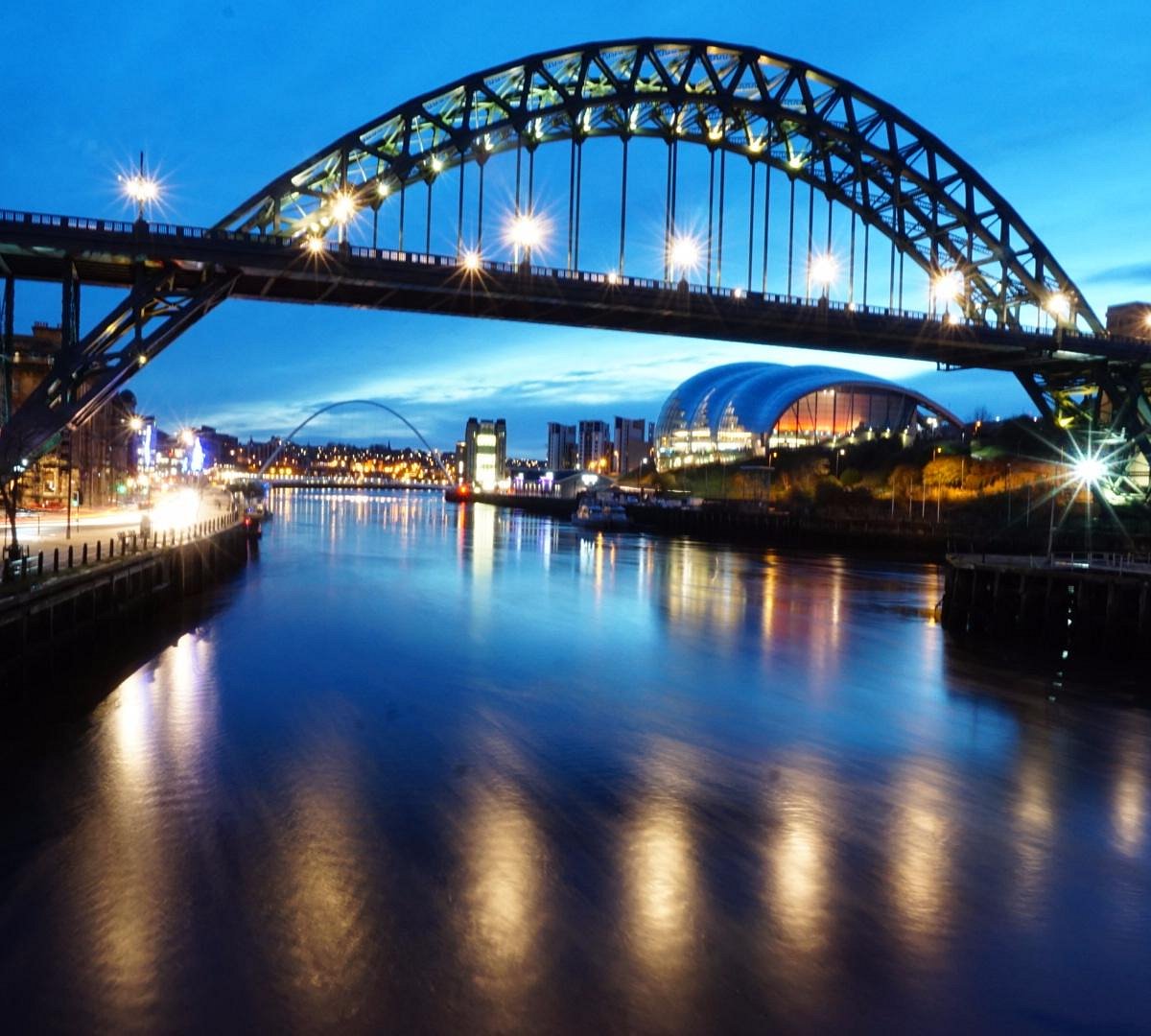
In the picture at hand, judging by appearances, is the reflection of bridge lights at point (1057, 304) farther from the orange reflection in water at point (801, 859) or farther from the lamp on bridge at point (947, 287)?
the orange reflection in water at point (801, 859)

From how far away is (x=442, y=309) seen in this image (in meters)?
54.2

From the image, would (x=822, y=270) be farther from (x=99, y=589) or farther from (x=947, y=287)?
(x=99, y=589)

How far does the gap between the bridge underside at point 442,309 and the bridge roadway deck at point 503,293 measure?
7 centimetres

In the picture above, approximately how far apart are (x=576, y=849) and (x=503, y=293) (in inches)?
1627

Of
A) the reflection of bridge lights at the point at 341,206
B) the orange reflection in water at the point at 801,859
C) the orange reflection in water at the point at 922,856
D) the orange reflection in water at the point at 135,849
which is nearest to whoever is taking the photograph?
the orange reflection in water at the point at 135,849

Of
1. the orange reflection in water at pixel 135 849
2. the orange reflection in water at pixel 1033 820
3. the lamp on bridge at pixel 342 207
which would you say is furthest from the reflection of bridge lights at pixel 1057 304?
the orange reflection in water at pixel 135 849

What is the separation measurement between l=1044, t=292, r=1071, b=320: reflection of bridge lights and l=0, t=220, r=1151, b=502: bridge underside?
1.25m

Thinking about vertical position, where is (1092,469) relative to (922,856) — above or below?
above

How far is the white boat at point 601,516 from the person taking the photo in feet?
370

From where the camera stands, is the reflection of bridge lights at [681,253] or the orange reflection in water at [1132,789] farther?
the reflection of bridge lights at [681,253]

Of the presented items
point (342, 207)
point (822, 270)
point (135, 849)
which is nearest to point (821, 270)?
point (822, 270)

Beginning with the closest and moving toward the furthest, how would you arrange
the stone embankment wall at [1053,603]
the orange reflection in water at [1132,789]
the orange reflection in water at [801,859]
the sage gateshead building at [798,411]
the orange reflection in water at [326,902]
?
the orange reflection in water at [326,902], the orange reflection in water at [801,859], the orange reflection in water at [1132,789], the stone embankment wall at [1053,603], the sage gateshead building at [798,411]

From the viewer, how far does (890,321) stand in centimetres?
6091

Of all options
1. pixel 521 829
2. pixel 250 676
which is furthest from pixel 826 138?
pixel 521 829
